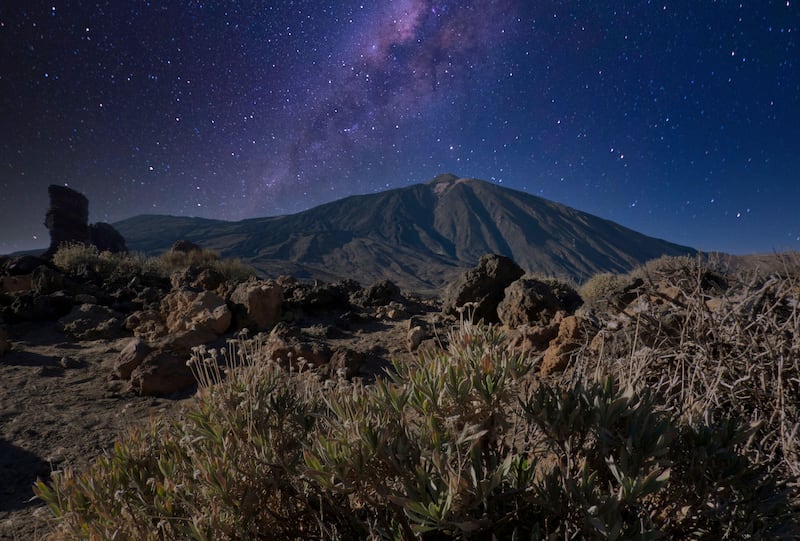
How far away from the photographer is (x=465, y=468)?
1.25m

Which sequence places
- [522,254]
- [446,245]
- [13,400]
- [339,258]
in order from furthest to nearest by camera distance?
[446,245] < [522,254] < [339,258] < [13,400]

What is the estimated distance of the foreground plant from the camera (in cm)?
123

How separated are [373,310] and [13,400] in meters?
5.90

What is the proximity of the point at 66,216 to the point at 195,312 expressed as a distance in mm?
27771

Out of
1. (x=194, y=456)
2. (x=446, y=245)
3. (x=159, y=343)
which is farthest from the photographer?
(x=446, y=245)

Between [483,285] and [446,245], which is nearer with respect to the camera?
[483,285]

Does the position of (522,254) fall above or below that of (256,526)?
above

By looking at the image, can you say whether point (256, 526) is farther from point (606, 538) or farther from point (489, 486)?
point (606, 538)

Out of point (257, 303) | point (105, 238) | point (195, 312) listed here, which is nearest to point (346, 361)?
point (257, 303)

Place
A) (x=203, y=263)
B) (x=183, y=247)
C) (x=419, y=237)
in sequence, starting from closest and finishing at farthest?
(x=203, y=263) → (x=183, y=247) → (x=419, y=237)

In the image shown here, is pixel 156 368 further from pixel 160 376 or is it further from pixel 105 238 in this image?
pixel 105 238

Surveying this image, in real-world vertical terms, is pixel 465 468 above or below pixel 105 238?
below

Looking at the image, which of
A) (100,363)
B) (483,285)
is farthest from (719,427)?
(100,363)

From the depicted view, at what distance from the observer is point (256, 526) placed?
4.97ft
